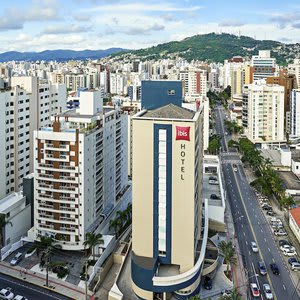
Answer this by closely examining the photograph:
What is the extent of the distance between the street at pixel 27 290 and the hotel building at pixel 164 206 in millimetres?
6044

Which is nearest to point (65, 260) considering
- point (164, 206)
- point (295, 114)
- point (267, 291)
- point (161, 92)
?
point (164, 206)

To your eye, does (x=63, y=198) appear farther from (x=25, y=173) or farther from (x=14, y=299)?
(x=25, y=173)

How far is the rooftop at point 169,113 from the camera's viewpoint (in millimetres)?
28688

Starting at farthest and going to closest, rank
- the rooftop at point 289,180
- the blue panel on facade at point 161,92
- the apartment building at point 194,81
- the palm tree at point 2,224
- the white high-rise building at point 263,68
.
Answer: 1. the apartment building at point 194,81
2. the white high-rise building at point 263,68
3. the rooftop at point 289,180
4. the palm tree at point 2,224
5. the blue panel on facade at point 161,92

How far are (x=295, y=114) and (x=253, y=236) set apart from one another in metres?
47.2

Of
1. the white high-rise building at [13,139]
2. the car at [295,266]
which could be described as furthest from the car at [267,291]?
the white high-rise building at [13,139]

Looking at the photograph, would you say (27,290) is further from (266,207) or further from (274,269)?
(266,207)

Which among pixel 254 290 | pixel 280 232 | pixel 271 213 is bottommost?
pixel 254 290

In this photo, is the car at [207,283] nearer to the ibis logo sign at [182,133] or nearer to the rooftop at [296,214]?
the ibis logo sign at [182,133]

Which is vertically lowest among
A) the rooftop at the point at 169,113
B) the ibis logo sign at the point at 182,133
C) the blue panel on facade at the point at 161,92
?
the ibis logo sign at the point at 182,133

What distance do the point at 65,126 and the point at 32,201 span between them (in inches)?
326

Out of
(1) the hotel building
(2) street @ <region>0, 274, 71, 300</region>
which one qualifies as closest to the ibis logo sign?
(1) the hotel building

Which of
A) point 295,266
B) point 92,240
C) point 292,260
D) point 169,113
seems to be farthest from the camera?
point 292,260

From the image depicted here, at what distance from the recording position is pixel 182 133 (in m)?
27.4
